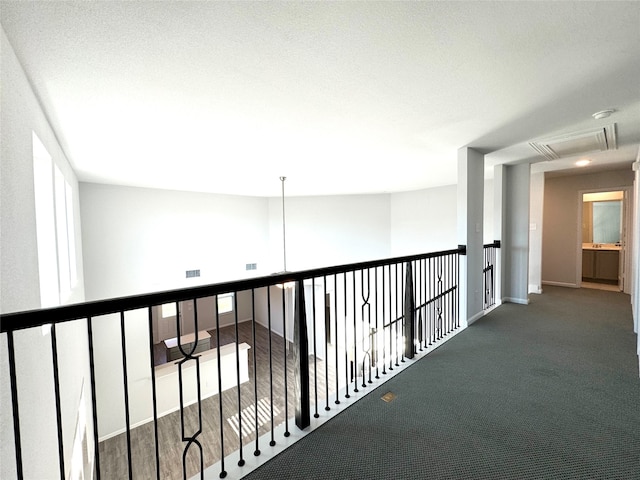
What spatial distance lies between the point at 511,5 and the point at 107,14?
191 centimetres

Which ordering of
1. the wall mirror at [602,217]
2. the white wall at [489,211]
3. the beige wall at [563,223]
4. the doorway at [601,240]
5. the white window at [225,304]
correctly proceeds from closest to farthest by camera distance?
the beige wall at [563,223] < the doorway at [601,240] < the white wall at [489,211] < the wall mirror at [602,217] < the white window at [225,304]

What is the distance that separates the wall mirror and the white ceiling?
3731 mm

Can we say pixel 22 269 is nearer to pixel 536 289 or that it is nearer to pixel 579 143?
pixel 579 143

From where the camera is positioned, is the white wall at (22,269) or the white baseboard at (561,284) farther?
the white baseboard at (561,284)

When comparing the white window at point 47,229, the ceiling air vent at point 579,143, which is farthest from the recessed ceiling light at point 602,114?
the white window at point 47,229

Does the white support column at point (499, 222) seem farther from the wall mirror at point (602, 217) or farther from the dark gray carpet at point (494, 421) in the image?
the wall mirror at point (602, 217)

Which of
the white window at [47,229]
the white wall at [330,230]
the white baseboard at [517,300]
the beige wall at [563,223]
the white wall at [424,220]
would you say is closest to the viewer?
the white window at [47,229]

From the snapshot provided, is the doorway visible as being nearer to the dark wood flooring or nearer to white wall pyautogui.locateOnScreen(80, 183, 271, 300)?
the dark wood flooring

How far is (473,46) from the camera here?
62.2 inches

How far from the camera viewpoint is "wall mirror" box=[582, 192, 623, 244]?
611 centimetres

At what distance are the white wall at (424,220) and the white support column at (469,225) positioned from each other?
304cm

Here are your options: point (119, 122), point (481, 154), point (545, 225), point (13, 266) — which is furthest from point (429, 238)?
point (13, 266)

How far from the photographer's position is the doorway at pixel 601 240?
5.64 m

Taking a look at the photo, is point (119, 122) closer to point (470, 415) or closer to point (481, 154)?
point (470, 415)
